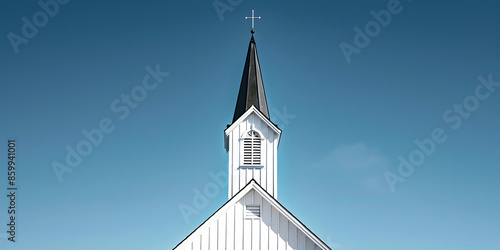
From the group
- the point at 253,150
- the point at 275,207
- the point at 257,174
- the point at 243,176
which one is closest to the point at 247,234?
the point at 275,207

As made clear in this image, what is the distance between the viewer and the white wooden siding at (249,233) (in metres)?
20.6

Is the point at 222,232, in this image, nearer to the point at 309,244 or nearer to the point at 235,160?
the point at 309,244

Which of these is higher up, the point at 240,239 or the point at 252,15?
the point at 252,15

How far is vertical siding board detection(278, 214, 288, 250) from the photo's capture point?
20750 mm

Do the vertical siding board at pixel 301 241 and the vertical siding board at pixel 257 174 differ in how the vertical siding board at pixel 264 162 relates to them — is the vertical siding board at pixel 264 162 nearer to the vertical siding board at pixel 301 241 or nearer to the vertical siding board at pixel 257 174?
the vertical siding board at pixel 257 174

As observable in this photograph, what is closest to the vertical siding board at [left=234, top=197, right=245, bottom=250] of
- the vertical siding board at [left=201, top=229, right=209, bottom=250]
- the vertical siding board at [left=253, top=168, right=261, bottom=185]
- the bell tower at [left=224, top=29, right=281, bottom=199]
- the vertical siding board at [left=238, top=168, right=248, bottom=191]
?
the vertical siding board at [left=201, top=229, right=209, bottom=250]

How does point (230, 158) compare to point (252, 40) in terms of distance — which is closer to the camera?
point (230, 158)

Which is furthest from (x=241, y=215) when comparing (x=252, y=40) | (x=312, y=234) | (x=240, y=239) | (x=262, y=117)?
(x=252, y=40)

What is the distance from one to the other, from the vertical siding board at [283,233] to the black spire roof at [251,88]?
637 cm

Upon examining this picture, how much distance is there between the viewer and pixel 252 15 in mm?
27797

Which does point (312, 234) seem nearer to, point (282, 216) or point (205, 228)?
point (282, 216)

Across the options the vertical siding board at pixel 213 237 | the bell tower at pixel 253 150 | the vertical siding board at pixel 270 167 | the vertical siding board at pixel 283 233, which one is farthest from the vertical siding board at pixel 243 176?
the vertical siding board at pixel 213 237

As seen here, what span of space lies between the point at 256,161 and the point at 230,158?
1.19m

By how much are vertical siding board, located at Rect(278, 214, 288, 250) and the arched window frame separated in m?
3.82
